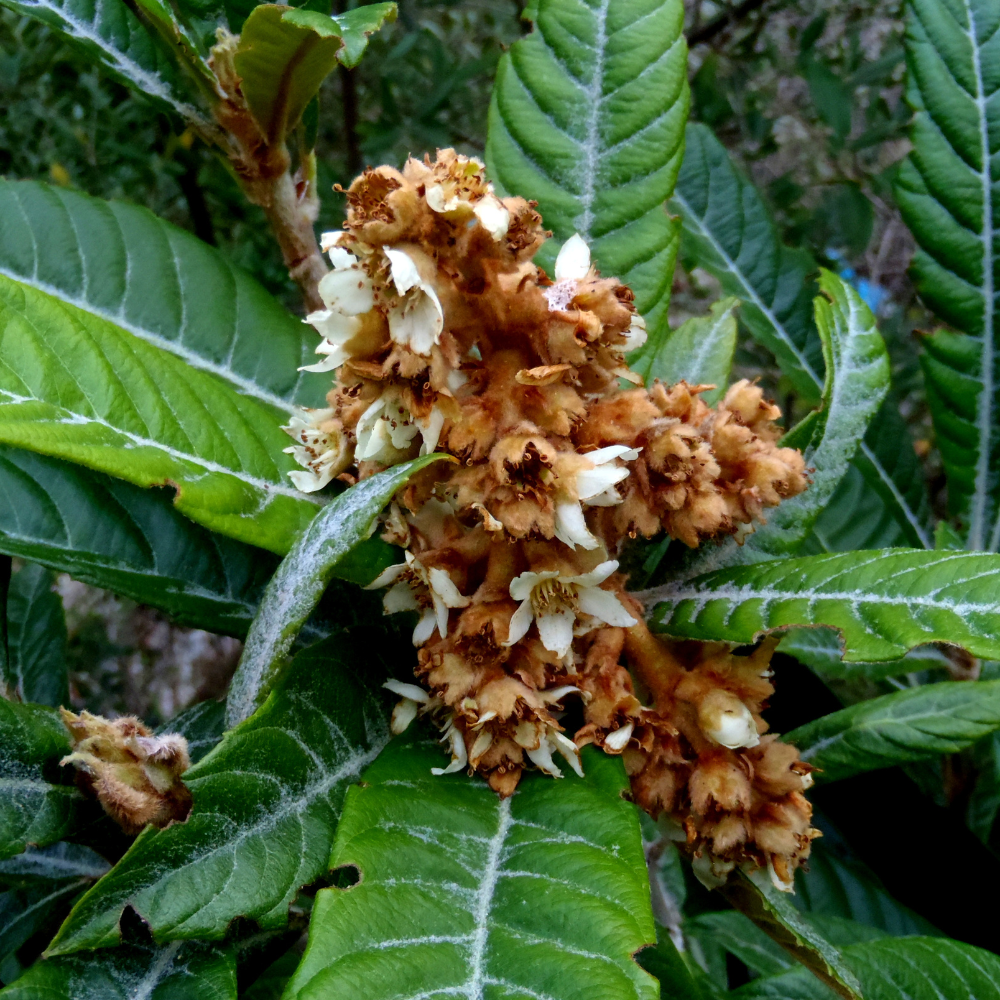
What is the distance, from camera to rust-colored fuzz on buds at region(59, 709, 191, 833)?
32.4 inches

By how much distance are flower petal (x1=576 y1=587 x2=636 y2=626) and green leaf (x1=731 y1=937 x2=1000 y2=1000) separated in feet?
1.93

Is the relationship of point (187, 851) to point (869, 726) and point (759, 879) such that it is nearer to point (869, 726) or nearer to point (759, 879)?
point (759, 879)

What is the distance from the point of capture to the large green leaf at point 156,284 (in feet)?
4.03

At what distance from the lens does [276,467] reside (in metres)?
1.02

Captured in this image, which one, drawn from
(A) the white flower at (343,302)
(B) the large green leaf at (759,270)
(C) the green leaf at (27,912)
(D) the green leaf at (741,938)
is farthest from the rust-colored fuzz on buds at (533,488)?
(B) the large green leaf at (759,270)

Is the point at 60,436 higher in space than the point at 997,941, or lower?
higher

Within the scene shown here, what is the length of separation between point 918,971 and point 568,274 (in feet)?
3.04

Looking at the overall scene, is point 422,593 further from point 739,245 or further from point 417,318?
point 739,245

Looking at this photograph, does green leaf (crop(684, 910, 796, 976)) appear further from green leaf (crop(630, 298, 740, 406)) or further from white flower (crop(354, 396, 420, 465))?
white flower (crop(354, 396, 420, 465))

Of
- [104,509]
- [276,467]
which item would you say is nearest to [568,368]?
[276,467]

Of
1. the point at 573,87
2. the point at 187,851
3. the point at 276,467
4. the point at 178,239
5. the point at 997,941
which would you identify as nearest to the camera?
the point at 187,851

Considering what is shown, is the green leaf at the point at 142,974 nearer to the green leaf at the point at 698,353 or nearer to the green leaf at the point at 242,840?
the green leaf at the point at 242,840

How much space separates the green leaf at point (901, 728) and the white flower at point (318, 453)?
0.71 meters

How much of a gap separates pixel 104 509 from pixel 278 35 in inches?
21.3
